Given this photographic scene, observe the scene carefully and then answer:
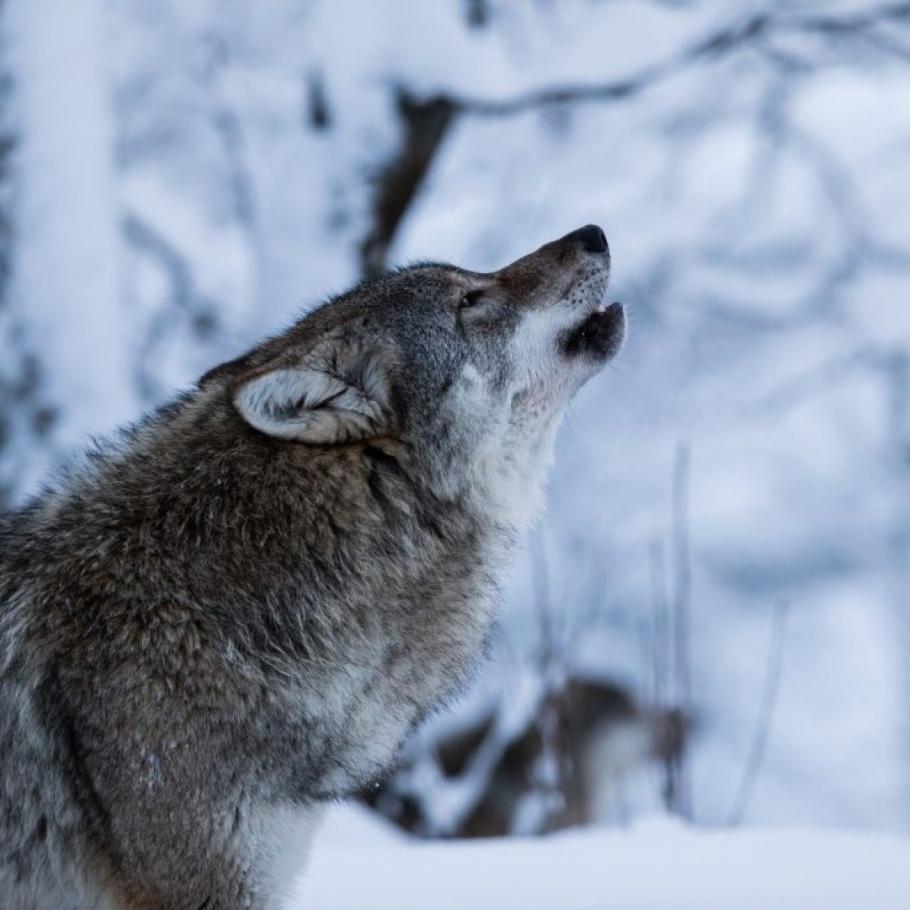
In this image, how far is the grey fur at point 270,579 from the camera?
9.37ft

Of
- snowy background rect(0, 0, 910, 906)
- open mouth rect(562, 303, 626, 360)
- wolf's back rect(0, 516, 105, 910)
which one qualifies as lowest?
snowy background rect(0, 0, 910, 906)

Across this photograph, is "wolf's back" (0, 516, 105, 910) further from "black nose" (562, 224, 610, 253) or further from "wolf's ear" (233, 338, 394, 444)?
"black nose" (562, 224, 610, 253)

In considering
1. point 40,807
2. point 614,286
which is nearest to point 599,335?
point 40,807

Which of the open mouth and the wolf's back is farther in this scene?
the open mouth

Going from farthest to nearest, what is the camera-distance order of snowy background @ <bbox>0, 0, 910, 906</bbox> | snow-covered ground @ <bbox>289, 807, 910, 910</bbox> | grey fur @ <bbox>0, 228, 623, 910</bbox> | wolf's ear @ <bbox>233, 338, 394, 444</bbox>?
snowy background @ <bbox>0, 0, 910, 906</bbox> < snow-covered ground @ <bbox>289, 807, 910, 910</bbox> < wolf's ear @ <bbox>233, 338, 394, 444</bbox> < grey fur @ <bbox>0, 228, 623, 910</bbox>

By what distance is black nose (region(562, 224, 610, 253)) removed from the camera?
3.68m

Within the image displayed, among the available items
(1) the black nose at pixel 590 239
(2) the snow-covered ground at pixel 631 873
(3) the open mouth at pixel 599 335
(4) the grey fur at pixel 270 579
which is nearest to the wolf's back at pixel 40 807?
(4) the grey fur at pixel 270 579

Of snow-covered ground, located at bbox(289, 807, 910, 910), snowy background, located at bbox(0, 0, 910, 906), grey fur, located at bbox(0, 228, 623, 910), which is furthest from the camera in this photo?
snowy background, located at bbox(0, 0, 910, 906)

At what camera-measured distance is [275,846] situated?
9.56ft

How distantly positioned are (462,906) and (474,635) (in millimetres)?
691

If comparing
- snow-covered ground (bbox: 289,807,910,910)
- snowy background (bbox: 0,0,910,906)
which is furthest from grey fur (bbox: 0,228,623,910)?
snowy background (bbox: 0,0,910,906)

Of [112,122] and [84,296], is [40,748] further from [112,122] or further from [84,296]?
[112,122]

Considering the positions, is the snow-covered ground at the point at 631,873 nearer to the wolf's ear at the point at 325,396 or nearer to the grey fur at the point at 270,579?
the grey fur at the point at 270,579

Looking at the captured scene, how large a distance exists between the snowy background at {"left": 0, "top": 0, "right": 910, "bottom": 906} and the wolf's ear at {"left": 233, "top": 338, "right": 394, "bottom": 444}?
2845 millimetres
